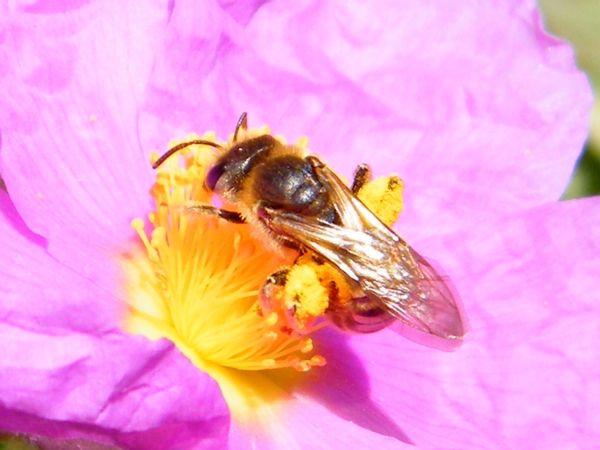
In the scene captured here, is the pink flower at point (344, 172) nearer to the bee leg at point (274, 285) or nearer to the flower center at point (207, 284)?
the flower center at point (207, 284)

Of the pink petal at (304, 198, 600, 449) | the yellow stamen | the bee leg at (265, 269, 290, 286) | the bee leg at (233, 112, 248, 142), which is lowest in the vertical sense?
the pink petal at (304, 198, 600, 449)

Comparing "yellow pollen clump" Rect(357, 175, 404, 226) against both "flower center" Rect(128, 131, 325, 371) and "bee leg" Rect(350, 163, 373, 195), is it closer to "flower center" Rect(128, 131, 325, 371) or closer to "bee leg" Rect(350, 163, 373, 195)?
"bee leg" Rect(350, 163, 373, 195)

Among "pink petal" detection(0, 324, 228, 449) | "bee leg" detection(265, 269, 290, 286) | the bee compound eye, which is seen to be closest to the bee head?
the bee compound eye

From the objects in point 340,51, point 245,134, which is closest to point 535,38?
point 340,51

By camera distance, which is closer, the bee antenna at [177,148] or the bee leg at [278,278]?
the bee leg at [278,278]

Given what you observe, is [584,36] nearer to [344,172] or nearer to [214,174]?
[344,172]

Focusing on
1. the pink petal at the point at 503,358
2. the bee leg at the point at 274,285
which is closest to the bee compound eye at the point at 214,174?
the bee leg at the point at 274,285
